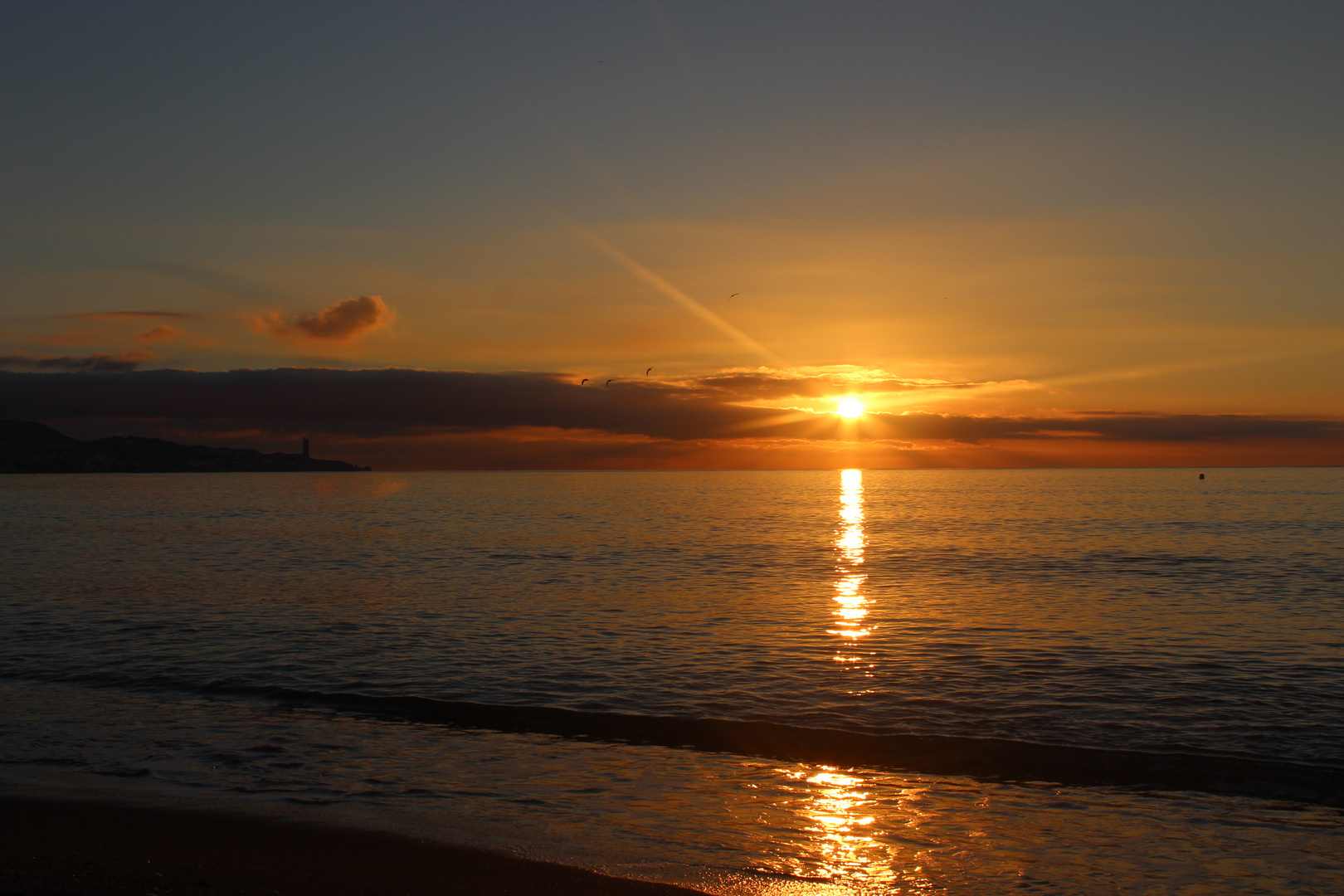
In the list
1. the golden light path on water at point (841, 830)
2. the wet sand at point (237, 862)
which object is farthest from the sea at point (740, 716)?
the wet sand at point (237, 862)

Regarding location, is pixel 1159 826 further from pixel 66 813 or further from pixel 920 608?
pixel 920 608

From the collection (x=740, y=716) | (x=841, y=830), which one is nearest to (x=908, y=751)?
(x=740, y=716)

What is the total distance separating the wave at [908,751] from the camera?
12.8 metres

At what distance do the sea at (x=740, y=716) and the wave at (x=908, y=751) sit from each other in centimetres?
7

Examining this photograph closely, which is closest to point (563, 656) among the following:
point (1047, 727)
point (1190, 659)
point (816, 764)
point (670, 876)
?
point (816, 764)

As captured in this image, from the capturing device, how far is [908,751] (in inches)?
564

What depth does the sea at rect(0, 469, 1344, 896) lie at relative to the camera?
10055 millimetres

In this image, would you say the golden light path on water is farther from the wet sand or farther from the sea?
the wet sand

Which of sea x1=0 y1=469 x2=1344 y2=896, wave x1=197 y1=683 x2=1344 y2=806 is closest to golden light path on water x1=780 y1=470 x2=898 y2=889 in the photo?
sea x1=0 y1=469 x2=1344 y2=896

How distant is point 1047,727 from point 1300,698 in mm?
6172

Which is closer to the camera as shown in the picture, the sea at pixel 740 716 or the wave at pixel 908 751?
the sea at pixel 740 716

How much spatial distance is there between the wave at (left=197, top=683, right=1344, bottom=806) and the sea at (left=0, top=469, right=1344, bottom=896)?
2.9 inches

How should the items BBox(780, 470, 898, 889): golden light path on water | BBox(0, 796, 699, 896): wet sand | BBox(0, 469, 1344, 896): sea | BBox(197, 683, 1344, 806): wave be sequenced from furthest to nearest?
BBox(197, 683, 1344, 806): wave → BBox(0, 469, 1344, 896): sea → BBox(780, 470, 898, 889): golden light path on water → BBox(0, 796, 699, 896): wet sand

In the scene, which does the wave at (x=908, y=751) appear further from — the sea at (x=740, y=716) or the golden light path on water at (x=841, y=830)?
the golden light path on water at (x=841, y=830)
